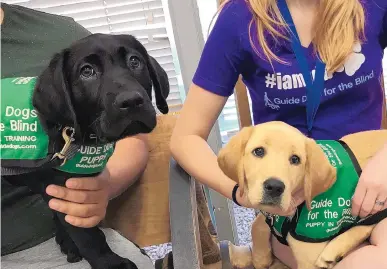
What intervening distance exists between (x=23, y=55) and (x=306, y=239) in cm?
70

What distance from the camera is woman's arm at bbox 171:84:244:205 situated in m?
0.95

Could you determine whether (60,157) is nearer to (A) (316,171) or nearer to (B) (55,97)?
(B) (55,97)

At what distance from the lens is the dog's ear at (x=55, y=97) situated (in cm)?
83

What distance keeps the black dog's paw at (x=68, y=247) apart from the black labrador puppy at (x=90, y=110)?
4 centimetres

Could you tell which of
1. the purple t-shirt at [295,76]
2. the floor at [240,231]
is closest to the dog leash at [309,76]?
the purple t-shirt at [295,76]

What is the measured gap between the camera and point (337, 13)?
0.92m

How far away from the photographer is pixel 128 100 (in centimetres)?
79

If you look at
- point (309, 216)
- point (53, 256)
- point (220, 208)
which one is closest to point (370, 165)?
point (309, 216)

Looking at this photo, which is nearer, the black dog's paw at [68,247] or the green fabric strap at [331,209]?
the green fabric strap at [331,209]

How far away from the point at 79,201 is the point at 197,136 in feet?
0.84

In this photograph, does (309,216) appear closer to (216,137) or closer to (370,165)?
(370,165)

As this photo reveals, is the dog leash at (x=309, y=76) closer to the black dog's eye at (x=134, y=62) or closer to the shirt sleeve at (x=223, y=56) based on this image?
the shirt sleeve at (x=223, y=56)

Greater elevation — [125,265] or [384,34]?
[384,34]

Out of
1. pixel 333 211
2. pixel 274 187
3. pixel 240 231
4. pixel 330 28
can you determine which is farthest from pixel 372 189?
pixel 240 231
